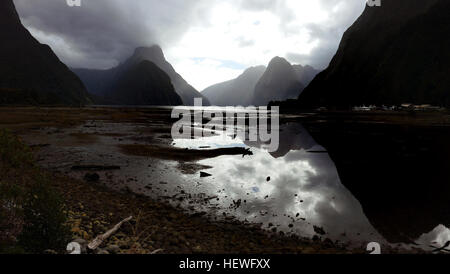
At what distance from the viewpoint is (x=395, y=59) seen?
141 metres

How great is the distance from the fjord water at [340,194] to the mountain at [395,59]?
133 metres

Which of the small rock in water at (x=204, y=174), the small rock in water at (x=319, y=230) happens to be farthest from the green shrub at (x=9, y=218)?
the small rock in water at (x=204, y=174)

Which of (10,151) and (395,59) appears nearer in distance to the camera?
(10,151)

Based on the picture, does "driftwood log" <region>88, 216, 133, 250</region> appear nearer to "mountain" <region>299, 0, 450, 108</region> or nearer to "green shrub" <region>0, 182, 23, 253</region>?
"green shrub" <region>0, 182, 23, 253</region>

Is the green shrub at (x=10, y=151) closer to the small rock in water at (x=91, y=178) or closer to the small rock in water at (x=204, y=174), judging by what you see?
the small rock in water at (x=91, y=178)

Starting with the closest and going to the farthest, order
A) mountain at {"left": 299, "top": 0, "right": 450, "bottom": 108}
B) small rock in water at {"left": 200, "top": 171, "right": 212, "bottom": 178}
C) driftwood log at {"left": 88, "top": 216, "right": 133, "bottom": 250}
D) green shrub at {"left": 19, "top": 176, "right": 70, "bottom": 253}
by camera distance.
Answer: green shrub at {"left": 19, "top": 176, "right": 70, "bottom": 253} < driftwood log at {"left": 88, "top": 216, "right": 133, "bottom": 250} < small rock in water at {"left": 200, "top": 171, "right": 212, "bottom": 178} < mountain at {"left": 299, "top": 0, "right": 450, "bottom": 108}

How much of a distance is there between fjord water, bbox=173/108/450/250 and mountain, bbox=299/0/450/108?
13291 cm

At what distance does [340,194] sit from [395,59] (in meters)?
170

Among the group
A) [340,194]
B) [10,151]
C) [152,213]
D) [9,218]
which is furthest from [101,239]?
[340,194]

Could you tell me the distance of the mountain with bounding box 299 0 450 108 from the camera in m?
123

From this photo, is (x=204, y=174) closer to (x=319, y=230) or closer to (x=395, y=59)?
(x=319, y=230)

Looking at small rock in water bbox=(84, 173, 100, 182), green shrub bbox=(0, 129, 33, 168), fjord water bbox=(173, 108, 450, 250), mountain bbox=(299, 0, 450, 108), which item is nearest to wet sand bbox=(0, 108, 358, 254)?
small rock in water bbox=(84, 173, 100, 182)
